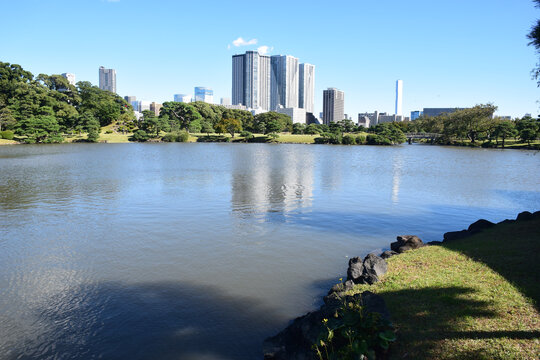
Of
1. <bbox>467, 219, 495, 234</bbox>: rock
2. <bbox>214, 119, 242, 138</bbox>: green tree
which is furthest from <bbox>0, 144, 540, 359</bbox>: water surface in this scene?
<bbox>214, 119, 242, 138</bbox>: green tree

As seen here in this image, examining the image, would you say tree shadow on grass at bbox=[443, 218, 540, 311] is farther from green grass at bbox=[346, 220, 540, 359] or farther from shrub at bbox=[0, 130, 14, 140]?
shrub at bbox=[0, 130, 14, 140]

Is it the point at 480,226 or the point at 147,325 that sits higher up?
the point at 480,226

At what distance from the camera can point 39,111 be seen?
257ft

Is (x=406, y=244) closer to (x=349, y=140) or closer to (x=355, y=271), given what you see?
(x=355, y=271)

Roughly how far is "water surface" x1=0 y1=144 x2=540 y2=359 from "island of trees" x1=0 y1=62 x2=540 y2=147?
62685mm

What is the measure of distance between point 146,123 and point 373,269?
95335mm

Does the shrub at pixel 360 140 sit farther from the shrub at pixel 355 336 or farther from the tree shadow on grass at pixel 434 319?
the shrub at pixel 355 336

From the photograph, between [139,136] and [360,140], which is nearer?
[139,136]

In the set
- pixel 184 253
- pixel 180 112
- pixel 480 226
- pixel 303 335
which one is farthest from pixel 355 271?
pixel 180 112

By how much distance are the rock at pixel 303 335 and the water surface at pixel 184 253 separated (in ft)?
1.58

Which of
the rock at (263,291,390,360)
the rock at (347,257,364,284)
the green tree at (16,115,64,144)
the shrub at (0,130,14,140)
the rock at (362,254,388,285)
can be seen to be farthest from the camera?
the green tree at (16,115,64,144)

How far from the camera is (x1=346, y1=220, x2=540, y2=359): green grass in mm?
4941

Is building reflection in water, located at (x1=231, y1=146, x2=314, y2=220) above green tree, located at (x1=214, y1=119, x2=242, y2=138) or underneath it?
underneath

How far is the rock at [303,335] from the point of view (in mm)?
5723
